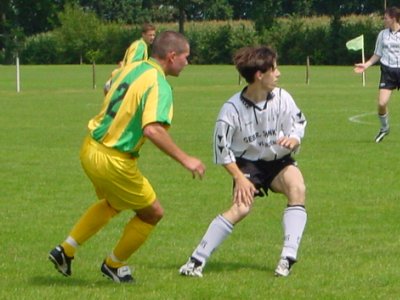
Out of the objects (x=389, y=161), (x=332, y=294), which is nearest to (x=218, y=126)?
(x=332, y=294)

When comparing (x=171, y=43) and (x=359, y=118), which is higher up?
(x=171, y=43)

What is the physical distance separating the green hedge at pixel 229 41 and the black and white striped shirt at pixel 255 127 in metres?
63.7

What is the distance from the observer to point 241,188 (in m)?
7.92

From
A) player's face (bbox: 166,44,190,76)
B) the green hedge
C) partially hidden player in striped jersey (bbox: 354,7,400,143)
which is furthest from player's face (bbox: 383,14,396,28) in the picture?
the green hedge

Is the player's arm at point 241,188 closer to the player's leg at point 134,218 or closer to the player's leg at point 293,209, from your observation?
the player's leg at point 293,209

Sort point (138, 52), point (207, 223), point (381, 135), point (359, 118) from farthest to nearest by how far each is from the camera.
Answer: point (359, 118)
point (381, 135)
point (138, 52)
point (207, 223)

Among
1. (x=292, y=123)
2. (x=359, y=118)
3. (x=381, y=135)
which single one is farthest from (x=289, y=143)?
(x=359, y=118)

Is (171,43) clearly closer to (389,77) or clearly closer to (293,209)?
(293,209)

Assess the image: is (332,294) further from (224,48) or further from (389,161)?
(224,48)

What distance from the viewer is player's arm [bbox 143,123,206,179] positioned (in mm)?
7059

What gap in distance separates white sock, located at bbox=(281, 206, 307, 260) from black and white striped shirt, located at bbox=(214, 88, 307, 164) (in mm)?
413

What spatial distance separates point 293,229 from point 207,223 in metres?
2.73

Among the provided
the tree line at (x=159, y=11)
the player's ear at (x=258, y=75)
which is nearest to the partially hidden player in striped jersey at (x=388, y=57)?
the player's ear at (x=258, y=75)

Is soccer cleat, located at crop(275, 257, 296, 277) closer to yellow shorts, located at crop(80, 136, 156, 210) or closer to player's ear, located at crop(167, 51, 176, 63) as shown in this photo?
yellow shorts, located at crop(80, 136, 156, 210)
